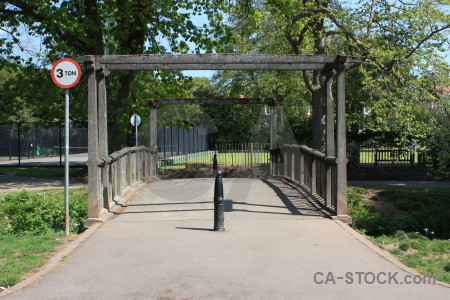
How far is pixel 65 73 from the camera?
812 centimetres

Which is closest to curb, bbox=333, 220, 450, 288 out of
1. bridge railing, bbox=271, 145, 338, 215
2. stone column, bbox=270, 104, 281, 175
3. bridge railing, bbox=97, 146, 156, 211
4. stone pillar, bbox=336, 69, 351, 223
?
stone pillar, bbox=336, 69, 351, 223

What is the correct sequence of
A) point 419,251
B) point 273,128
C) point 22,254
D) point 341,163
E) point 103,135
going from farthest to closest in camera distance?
1. point 273,128
2. point 103,135
3. point 341,163
4. point 419,251
5. point 22,254

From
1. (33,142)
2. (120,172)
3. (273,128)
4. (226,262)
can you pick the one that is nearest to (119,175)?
(120,172)

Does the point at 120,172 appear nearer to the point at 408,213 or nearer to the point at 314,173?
the point at 314,173

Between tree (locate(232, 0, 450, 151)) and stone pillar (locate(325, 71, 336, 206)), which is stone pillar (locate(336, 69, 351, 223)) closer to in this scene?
stone pillar (locate(325, 71, 336, 206))

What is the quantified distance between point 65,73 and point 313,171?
6.13 meters

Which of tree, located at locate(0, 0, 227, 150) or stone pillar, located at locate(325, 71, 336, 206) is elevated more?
tree, located at locate(0, 0, 227, 150)

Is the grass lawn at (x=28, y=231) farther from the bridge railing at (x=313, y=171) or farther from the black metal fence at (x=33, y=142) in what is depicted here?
the black metal fence at (x=33, y=142)

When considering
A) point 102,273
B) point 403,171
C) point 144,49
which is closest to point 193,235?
point 102,273

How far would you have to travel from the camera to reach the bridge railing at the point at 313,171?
377 inches

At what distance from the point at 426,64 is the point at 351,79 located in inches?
378

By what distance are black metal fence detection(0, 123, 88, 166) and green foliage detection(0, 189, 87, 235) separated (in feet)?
52.8

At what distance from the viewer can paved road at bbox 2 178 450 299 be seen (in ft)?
15.9

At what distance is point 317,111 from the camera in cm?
1958
